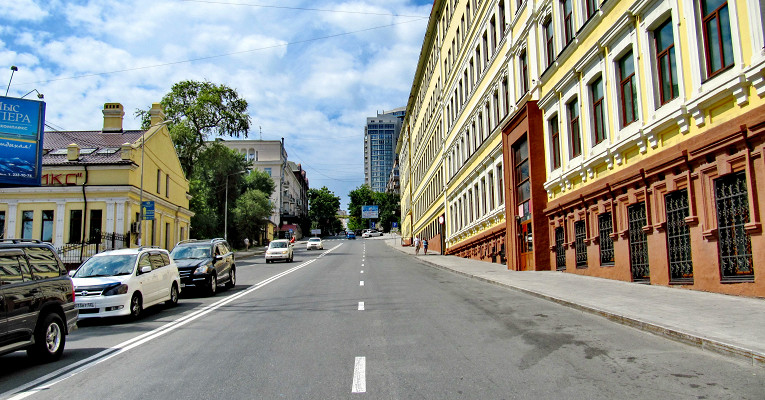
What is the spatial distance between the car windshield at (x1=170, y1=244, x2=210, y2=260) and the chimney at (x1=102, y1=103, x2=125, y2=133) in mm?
27244

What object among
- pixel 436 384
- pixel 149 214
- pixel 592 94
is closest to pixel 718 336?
pixel 436 384

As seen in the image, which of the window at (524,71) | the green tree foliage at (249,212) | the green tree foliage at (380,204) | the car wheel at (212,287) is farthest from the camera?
the green tree foliage at (380,204)

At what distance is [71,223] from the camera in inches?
1345

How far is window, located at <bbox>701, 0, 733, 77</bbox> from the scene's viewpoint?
432 inches

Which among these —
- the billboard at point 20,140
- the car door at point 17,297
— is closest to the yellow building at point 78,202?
the billboard at point 20,140

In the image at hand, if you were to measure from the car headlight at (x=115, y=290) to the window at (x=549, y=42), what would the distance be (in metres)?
17.0

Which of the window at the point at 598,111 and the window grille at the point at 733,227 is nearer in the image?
the window grille at the point at 733,227

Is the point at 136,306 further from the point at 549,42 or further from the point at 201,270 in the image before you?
the point at 549,42

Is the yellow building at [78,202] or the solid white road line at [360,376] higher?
the yellow building at [78,202]

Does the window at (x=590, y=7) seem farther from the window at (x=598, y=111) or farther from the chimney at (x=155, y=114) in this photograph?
the chimney at (x=155, y=114)

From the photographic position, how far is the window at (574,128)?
62.0 ft

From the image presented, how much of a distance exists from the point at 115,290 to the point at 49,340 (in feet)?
13.4

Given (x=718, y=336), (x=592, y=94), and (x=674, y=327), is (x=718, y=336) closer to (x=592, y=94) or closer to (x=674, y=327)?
(x=674, y=327)

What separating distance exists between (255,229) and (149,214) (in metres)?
38.6
